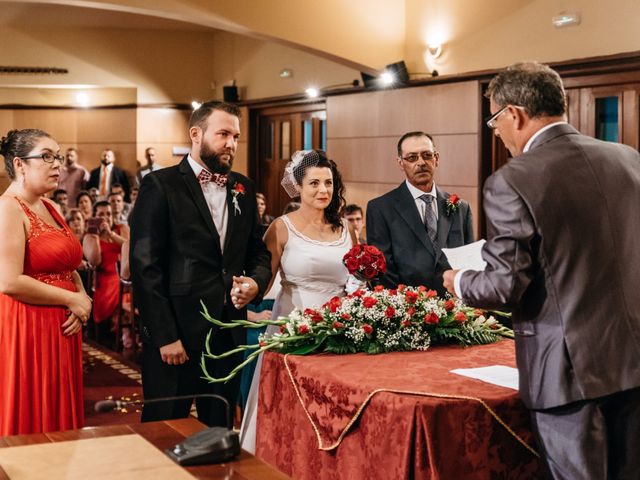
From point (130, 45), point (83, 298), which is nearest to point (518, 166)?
point (83, 298)

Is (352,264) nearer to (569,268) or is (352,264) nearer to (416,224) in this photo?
(416,224)

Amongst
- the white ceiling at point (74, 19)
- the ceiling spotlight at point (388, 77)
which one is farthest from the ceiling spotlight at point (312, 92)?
the white ceiling at point (74, 19)

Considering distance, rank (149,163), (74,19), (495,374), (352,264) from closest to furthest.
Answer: (495,374) < (352,264) < (74,19) < (149,163)

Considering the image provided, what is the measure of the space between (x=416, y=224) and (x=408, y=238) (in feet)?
0.25

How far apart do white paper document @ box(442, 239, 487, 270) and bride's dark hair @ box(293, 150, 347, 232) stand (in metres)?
1.18

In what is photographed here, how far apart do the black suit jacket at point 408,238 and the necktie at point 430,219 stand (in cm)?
2

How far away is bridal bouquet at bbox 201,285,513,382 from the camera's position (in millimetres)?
3268

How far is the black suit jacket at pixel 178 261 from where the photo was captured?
3.68 metres

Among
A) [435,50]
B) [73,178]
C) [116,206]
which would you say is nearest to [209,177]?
[435,50]

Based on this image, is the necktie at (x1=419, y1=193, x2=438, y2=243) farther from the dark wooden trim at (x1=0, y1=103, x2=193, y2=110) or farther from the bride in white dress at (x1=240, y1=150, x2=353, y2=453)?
the dark wooden trim at (x1=0, y1=103, x2=193, y2=110)

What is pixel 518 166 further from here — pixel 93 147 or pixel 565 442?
pixel 93 147

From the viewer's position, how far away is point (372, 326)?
130 inches

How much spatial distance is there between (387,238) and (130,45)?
39.9 ft

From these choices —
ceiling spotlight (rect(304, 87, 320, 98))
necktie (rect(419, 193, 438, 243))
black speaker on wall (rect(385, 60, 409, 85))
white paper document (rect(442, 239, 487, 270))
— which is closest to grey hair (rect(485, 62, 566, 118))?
white paper document (rect(442, 239, 487, 270))
